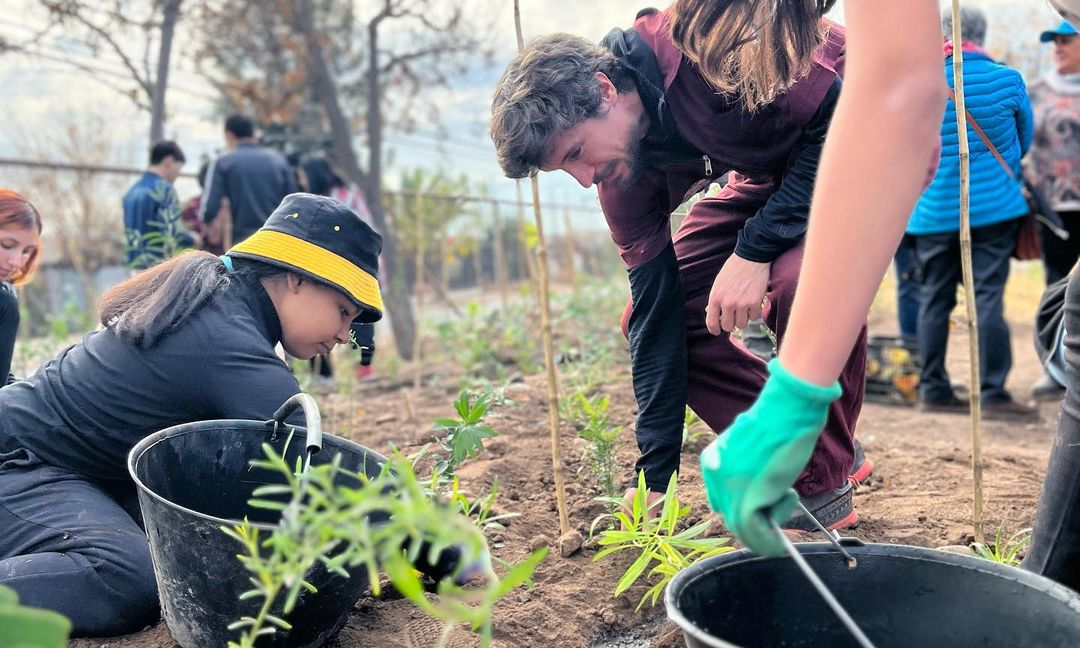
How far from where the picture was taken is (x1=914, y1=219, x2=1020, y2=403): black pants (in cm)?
473

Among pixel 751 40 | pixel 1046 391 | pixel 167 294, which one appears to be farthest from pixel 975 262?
pixel 167 294

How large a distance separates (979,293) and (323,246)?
3862 millimetres

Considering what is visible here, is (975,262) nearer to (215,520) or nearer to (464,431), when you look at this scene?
(464,431)

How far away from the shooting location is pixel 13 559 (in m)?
1.99

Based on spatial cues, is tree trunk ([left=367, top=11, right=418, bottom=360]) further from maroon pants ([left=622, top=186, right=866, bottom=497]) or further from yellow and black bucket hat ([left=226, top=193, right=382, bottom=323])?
yellow and black bucket hat ([left=226, top=193, right=382, bottom=323])

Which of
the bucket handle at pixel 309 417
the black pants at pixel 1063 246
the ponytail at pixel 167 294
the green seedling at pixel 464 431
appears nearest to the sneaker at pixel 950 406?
the black pants at pixel 1063 246

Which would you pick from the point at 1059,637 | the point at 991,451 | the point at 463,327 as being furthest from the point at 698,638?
the point at 463,327

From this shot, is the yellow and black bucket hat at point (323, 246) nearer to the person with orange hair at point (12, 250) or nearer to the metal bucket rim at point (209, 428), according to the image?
the metal bucket rim at point (209, 428)

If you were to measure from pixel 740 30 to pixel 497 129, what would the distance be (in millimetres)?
592

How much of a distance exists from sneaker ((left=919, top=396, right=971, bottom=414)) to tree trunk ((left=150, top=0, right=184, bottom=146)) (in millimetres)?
5742

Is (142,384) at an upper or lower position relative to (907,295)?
upper

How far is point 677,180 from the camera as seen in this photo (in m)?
2.39

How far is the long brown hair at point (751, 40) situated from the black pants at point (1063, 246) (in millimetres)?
3767

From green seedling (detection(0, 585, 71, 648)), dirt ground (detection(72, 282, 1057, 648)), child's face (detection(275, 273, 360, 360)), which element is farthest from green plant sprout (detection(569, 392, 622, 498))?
green seedling (detection(0, 585, 71, 648))
